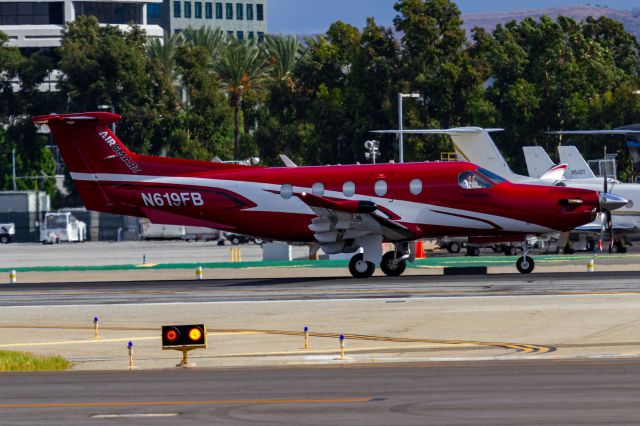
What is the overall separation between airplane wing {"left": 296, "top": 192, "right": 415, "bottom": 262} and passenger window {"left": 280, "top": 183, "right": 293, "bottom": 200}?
3.55 feet

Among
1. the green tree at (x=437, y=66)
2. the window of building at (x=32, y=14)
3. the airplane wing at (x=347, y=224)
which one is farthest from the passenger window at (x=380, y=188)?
the window of building at (x=32, y=14)

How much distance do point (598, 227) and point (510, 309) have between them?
95.1 ft

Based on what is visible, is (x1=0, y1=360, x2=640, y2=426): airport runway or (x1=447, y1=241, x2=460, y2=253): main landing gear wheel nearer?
(x1=0, y1=360, x2=640, y2=426): airport runway

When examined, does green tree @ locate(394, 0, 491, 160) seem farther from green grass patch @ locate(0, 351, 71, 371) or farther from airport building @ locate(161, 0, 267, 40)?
airport building @ locate(161, 0, 267, 40)

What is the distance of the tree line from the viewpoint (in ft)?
264

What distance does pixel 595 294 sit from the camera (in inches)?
1175

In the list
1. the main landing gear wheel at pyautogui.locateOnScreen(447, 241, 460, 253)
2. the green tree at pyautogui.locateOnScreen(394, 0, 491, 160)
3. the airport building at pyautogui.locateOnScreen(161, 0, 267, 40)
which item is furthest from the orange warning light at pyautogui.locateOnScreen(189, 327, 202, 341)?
the airport building at pyautogui.locateOnScreen(161, 0, 267, 40)

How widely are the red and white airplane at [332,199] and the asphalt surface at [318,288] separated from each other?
4.47 feet

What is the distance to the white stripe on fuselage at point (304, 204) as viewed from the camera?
36.2m

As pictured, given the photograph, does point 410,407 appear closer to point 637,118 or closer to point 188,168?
point 188,168

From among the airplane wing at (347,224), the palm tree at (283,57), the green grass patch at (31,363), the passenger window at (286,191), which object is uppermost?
the palm tree at (283,57)

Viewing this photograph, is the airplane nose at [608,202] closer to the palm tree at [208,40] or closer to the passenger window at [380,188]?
the passenger window at [380,188]

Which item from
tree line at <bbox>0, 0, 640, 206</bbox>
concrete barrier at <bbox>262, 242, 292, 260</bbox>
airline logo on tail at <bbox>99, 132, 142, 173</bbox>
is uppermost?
tree line at <bbox>0, 0, 640, 206</bbox>

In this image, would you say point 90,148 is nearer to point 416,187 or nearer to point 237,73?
point 416,187
